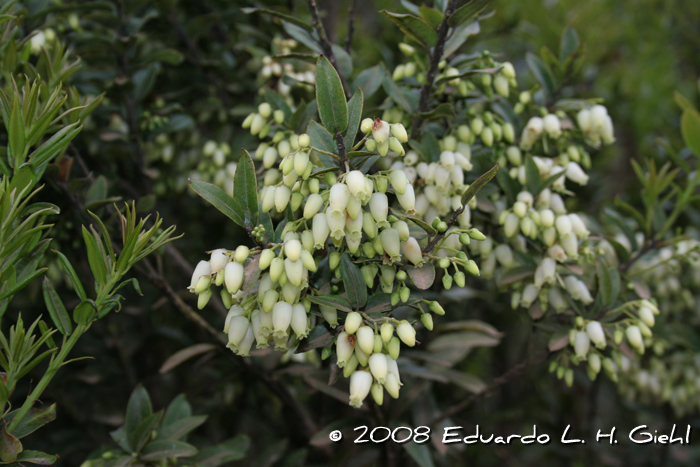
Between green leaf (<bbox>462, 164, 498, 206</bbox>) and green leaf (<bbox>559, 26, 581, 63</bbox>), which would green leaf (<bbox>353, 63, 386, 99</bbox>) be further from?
green leaf (<bbox>559, 26, 581, 63</bbox>)

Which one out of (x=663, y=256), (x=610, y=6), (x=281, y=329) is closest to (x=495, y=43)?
(x=610, y=6)

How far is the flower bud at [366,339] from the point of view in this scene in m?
1.00

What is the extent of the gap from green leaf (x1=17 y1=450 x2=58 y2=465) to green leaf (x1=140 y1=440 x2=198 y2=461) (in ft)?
0.95

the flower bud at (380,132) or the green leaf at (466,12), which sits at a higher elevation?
the green leaf at (466,12)

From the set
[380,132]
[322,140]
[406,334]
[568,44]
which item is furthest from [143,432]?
[568,44]

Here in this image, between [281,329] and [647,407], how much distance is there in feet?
→ 8.00

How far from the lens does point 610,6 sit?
141 inches

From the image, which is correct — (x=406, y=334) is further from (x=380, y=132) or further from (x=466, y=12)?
(x=466, y=12)

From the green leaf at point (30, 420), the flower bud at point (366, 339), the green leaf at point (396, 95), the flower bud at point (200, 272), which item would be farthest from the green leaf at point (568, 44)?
the green leaf at point (30, 420)

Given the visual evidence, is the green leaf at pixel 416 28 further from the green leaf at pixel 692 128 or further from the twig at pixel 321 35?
the green leaf at pixel 692 128

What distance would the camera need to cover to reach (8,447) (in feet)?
3.34

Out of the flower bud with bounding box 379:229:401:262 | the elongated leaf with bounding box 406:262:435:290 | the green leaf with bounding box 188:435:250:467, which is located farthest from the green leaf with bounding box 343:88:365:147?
the green leaf with bounding box 188:435:250:467

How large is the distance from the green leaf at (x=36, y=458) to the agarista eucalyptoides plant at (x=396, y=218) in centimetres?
43

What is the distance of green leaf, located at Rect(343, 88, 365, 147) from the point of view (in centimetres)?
106
